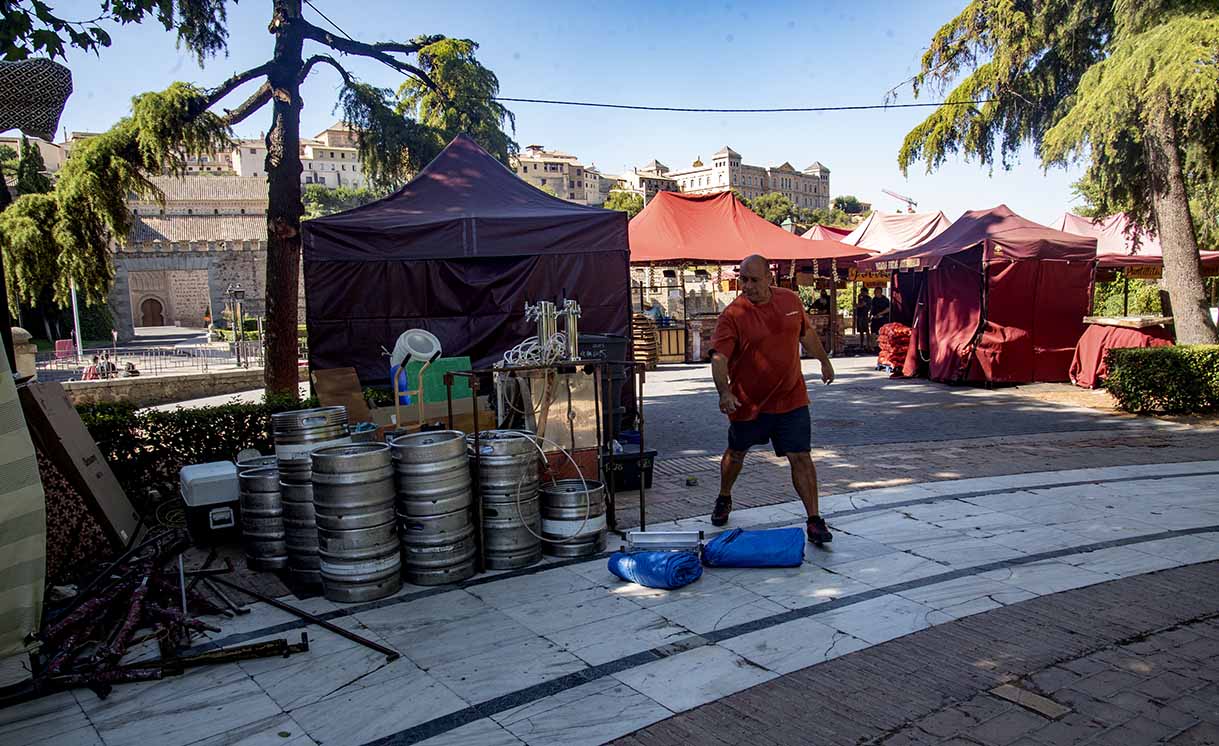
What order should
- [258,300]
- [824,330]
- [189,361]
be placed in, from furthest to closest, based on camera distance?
[258,300]
[189,361]
[824,330]

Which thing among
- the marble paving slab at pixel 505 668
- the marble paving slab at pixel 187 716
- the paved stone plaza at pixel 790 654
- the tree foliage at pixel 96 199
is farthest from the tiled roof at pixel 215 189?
the marble paving slab at pixel 505 668

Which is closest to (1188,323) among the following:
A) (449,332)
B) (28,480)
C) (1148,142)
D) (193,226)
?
(1148,142)

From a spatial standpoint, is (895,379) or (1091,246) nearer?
(1091,246)

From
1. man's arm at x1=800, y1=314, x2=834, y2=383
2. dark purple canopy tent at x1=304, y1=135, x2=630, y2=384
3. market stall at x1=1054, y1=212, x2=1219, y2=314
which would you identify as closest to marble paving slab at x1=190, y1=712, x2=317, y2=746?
man's arm at x1=800, y1=314, x2=834, y2=383

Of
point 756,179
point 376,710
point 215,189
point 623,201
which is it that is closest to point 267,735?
point 376,710

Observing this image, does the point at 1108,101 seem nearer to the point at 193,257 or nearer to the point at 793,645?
the point at 793,645

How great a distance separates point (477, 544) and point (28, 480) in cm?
239

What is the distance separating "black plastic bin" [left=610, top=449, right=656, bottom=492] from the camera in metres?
6.83

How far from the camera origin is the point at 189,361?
2467 centimetres

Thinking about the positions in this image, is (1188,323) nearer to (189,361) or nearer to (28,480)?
(28,480)

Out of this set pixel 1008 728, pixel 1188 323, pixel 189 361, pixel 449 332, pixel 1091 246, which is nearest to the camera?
pixel 1008 728

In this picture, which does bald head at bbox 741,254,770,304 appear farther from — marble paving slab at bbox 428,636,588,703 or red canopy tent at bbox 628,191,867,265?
red canopy tent at bbox 628,191,867,265

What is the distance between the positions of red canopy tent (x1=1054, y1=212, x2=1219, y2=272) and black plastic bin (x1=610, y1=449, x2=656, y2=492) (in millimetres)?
18741

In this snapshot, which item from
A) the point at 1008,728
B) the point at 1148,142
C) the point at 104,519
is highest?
the point at 1148,142
